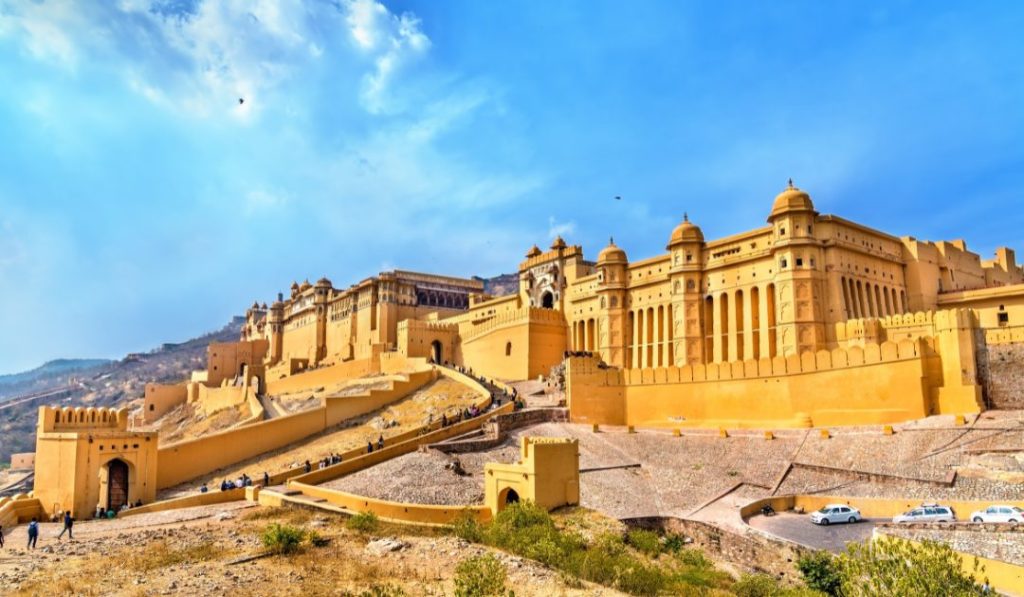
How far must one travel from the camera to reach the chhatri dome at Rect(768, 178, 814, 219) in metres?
37.5

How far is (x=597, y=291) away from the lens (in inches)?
1961

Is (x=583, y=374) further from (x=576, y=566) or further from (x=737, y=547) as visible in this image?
(x=576, y=566)

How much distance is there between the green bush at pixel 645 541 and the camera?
21234 millimetres

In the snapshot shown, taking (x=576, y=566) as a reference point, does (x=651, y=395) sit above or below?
above

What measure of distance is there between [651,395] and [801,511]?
13.9 metres

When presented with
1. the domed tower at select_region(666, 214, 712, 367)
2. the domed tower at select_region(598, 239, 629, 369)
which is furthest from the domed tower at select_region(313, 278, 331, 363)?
the domed tower at select_region(666, 214, 712, 367)

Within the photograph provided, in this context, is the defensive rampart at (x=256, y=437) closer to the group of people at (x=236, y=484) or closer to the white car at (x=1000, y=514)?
the group of people at (x=236, y=484)

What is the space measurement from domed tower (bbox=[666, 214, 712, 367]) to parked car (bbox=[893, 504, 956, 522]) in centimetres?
2168

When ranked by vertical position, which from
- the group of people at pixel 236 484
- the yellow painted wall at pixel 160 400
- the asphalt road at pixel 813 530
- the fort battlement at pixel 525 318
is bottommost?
the asphalt road at pixel 813 530

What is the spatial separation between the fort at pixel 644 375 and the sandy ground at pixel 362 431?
200mm

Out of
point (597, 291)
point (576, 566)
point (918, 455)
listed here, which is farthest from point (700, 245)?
point (576, 566)

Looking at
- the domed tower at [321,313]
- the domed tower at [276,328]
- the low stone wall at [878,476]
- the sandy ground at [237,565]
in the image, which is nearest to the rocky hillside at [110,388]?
the domed tower at [276,328]

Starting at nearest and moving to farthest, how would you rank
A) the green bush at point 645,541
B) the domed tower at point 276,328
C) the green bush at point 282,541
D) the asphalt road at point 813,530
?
the green bush at point 282,541
the asphalt road at point 813,530
the green bush at point 645,541
the domed tower at point 276,328

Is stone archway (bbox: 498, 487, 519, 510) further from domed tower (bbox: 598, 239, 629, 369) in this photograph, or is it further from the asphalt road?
domed tower (bbox: 598, 239, 629, 369)
